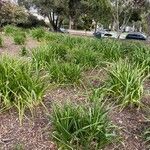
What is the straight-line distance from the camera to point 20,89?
4.76m

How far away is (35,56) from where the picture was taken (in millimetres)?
7074

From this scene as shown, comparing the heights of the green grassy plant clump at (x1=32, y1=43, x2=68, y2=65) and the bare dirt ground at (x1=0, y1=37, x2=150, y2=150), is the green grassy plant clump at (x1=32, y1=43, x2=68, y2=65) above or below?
above

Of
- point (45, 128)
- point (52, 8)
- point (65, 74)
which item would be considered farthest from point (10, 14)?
point (45, 128)

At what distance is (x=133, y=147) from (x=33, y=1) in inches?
1585

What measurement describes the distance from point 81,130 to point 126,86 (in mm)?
1251

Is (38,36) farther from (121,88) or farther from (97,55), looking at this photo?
(121,88)

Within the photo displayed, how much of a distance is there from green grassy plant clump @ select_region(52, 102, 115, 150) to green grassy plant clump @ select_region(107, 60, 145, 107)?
2.90ft

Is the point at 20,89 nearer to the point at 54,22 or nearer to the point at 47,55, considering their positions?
the point at 47,55

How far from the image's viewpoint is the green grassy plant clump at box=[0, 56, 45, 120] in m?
4.69

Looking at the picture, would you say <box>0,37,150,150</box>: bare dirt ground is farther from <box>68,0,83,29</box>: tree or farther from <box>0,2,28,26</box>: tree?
<box>68,0,83,29</box>: tree

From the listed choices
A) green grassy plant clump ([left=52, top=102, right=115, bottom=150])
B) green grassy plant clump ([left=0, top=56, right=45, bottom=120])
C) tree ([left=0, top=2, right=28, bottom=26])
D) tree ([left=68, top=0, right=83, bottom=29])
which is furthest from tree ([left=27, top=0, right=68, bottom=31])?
green grassy plant clump ([left=52, top=102, right=115, bottom=150])

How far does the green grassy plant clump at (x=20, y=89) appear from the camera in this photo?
4688mm

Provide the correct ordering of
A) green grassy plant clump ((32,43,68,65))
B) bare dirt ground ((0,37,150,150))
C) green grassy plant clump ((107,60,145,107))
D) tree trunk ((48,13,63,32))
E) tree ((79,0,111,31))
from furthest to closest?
tree trunk ((48,13,63,32)) < tree ((79,0,111,31)) < green grassy plant clump ((32,43,68,65)) < green grassy plant clump ((107,60,145,107)) < bare dirt ground ((0,37,150,150))

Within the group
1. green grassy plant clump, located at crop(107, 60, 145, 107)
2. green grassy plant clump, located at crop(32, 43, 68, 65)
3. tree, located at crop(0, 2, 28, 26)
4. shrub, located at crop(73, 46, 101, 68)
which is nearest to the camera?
green grassy plant clump, located at crop(107, 60, 145, 107)
